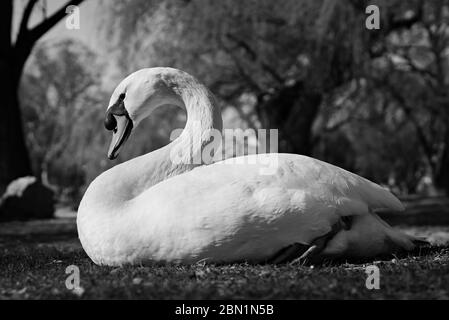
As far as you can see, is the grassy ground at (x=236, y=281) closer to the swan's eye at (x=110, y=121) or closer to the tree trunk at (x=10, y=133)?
the swan's eye at (x=110, y=121)

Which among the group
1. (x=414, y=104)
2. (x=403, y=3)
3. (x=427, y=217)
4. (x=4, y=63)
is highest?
(x=403, y=3)

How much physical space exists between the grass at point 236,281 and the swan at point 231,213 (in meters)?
0.13

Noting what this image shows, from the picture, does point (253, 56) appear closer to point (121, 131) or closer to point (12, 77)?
point (12, 77)

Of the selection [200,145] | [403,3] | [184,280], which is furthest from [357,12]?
[184,280]

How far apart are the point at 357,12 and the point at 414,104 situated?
306 inches

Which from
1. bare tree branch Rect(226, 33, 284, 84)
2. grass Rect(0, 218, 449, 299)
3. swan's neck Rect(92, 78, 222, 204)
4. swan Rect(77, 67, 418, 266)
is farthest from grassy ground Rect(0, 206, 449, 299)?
bare tree branch Rect(226, 33, 284, 84)

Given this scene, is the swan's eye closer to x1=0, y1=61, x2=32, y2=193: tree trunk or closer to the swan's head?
the swan's head

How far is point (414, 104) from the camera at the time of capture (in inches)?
743

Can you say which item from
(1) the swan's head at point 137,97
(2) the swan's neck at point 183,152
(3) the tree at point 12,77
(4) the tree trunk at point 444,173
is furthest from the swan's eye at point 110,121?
(4) the tree trunk at point 444,173

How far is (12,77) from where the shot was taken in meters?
14.6

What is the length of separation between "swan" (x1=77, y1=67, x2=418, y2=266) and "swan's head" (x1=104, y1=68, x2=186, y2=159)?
363 millimetres

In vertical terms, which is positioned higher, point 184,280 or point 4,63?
point 4,63
